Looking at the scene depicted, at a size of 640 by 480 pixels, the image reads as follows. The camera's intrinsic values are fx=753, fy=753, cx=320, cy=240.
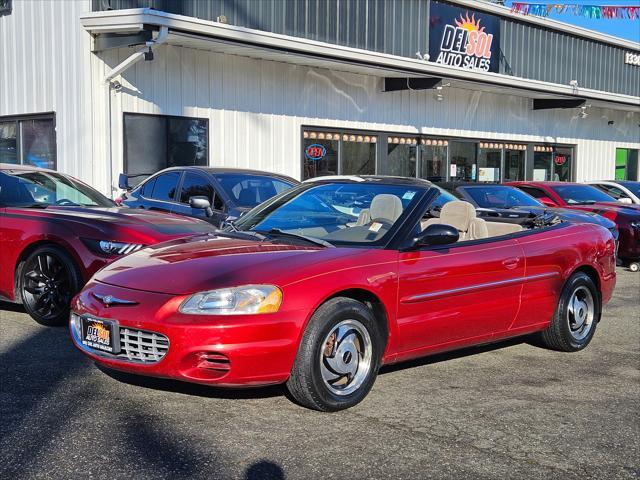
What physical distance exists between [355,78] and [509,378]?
39.3ft

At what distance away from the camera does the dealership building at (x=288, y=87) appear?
12.4 metres

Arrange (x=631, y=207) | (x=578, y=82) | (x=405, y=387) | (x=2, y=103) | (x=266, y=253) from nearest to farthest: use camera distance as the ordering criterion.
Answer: (x=266, y=253) → (x=405, y=387) → (x=631, y=207) → (x=2, y=103) → (x=578, y=82)

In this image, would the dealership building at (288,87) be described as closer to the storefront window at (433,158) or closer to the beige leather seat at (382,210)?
the storefront window at (433,158)

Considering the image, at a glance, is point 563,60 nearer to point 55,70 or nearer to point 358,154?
point 358,154

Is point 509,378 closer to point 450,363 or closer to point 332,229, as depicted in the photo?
point 450,363

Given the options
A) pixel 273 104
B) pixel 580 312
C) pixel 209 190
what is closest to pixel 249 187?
pixel 209 190

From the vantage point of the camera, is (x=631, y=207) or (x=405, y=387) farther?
(x=631, y=207)

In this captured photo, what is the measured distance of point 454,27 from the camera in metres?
18.3

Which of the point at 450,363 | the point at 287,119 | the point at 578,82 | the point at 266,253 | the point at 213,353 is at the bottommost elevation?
the point at 450,363

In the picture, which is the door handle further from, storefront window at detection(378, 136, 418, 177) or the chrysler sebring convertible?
storefront window at detection(378, 136, 418, 177)

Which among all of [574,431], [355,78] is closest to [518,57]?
[355,78]

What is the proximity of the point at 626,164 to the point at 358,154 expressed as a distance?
13634 mm

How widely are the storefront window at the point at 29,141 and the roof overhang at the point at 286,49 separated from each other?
82.4 inches

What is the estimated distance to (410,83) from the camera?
667 inches
